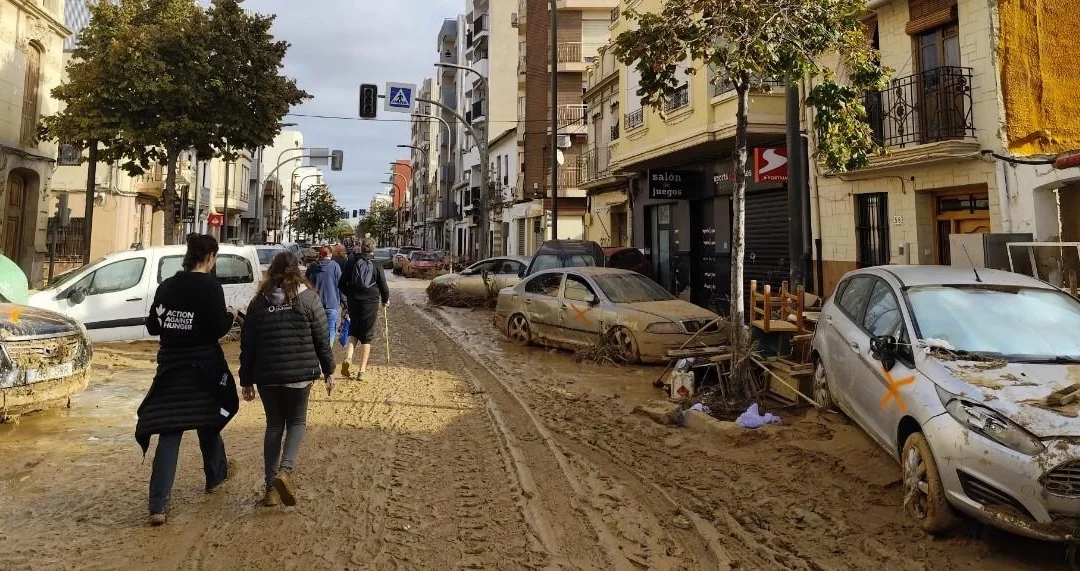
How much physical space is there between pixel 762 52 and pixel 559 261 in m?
9.46

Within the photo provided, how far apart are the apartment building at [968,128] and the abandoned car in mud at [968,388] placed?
4.00 metres

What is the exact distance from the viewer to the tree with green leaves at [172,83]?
14.8 meters

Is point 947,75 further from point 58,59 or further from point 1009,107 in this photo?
point 58,59

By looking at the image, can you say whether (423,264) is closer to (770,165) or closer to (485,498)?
(770,165)

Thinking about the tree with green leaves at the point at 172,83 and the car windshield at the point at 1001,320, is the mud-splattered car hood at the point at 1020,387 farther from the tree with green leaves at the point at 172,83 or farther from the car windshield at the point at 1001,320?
the tree with green leaves at the point at 172,83

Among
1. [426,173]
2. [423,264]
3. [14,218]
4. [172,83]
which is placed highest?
[426,173]

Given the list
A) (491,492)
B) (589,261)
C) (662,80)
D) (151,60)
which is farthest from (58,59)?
(491,492)

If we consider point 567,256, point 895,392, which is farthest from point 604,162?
point 895,392

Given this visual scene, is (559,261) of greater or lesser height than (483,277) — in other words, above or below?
above

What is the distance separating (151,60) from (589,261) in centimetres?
1122

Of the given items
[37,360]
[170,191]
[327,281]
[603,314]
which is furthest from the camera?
[170,191]

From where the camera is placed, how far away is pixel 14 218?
1759cm

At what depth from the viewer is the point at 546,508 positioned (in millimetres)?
4219

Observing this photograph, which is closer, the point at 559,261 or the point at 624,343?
the point at 624,343
